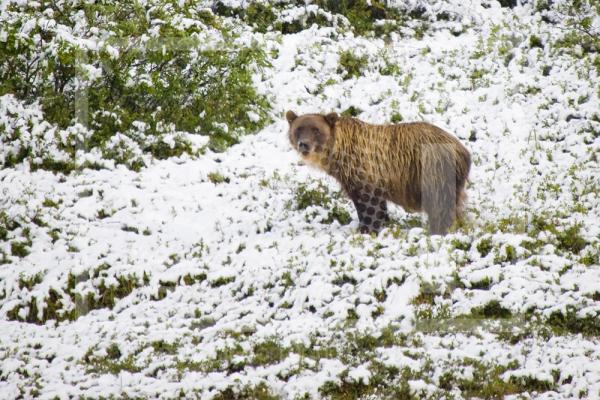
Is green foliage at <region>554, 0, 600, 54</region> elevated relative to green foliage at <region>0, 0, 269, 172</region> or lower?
elevated

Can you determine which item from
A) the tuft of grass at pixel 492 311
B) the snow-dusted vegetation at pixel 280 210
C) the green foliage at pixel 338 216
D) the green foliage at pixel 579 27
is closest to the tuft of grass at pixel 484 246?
the snow-dusted vegetation at pixel 280 210

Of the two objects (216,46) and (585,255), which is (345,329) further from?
(216,46)

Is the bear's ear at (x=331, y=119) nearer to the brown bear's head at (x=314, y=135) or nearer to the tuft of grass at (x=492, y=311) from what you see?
the brown bear's head at (x=314, y=135)

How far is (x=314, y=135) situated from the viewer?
977 centimetres

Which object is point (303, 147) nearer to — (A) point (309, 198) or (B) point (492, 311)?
(A) point (309, 198)

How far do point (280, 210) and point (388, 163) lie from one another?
1933mm

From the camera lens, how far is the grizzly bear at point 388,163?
9133mm

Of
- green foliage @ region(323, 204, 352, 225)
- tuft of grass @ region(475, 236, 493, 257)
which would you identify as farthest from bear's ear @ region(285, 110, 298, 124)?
tuft of grass @ region(475, 236, 493, 257)

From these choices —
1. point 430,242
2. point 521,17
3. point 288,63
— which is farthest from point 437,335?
point 521,17

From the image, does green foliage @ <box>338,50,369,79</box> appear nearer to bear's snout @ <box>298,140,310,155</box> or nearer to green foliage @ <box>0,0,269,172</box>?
green foliage @ <box>0,0,269,172</box>

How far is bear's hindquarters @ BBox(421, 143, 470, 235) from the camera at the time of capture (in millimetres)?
9070

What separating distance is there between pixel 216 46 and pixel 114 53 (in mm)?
2113

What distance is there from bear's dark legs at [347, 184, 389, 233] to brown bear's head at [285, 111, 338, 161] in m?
0.77

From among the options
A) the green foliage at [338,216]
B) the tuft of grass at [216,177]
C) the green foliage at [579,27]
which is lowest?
the green foliage at [338,216]
